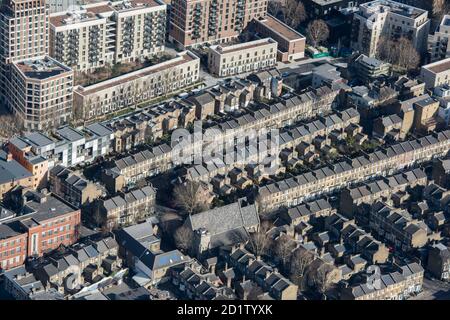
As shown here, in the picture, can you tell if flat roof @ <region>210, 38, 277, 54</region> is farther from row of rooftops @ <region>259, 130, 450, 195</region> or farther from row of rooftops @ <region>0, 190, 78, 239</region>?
row of rooftops @ <region>0, 190, 78, 239</region>

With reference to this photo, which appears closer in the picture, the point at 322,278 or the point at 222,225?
the point at 322,278

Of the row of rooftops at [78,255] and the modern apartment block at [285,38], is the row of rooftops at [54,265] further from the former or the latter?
the modern apartment block at [285,38]

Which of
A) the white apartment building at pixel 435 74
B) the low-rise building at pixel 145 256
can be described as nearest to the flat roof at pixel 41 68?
the low-rise building at pixel 145 256

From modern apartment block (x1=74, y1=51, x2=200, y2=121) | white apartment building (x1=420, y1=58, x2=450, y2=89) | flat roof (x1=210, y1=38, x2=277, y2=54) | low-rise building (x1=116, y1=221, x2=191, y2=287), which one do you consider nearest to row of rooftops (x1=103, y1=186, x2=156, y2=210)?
low-rise building (x1=116, y1=221, x2=191, y2=287)

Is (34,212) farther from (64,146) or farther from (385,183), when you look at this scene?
(385,183)

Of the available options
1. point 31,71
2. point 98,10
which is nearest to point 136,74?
point 98,10

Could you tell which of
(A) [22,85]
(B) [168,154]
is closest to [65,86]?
(A) [22,85]

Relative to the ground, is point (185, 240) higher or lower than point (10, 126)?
higher
